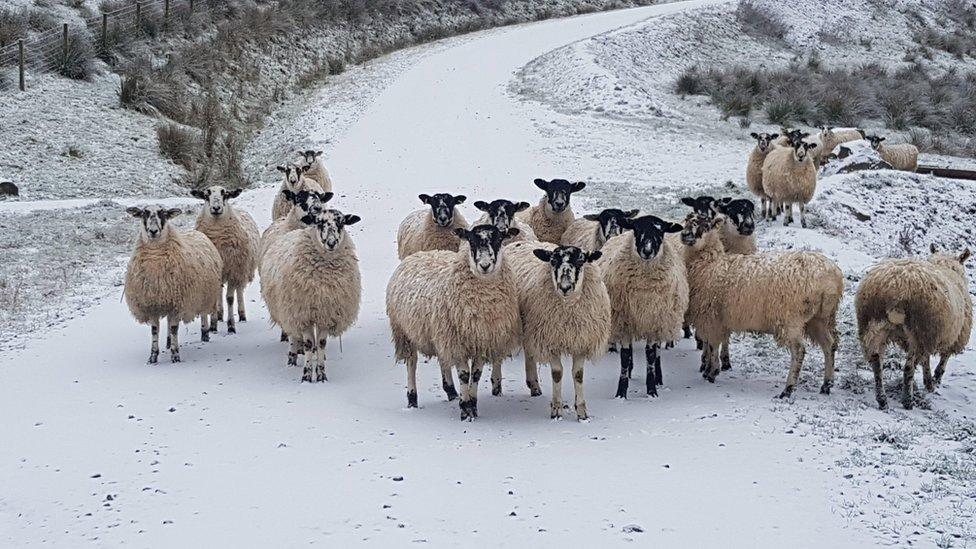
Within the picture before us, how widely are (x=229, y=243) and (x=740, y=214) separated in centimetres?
636

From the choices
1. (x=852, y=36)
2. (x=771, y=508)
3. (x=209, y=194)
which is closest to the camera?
(x=771, y=508)

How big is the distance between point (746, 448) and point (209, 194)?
7629 millimetres

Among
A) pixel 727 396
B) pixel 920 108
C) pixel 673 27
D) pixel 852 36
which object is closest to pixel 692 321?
pixel 727 396

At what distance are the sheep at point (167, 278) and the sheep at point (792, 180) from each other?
32.0 ft

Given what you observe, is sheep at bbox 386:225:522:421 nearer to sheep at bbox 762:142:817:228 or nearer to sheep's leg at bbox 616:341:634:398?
sheep's leg at bbox 616:341:634:398

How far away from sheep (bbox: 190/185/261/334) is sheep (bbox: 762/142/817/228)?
9.02 m

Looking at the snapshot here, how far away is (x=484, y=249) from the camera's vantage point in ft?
29.7

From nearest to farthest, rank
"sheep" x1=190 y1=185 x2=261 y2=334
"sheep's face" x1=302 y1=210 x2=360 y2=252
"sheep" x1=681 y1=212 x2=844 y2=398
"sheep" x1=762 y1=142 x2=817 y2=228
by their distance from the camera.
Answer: "sheep" x1=681 y1=212 x2=844 y2=398 → "sheep's face" x1=302 y1=210 x2=360 y2=252 → "sheep" x1=190 y1=185 x2=261 y2=334 → "sheep" x1=762 y1=142 x2=817 y2=228

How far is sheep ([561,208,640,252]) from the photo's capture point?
11.4 metres

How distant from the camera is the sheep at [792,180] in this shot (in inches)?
648

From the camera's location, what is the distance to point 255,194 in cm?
1958

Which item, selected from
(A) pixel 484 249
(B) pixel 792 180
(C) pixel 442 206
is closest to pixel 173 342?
(C) pixel 442 206

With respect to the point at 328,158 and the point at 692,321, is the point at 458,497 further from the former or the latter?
the point at 328,158

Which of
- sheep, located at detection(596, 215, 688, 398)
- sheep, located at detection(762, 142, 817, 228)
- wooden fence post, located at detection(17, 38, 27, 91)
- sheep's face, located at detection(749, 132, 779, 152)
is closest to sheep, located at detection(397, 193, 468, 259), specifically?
sheep, located at detection(596, 215, 688, 398)
